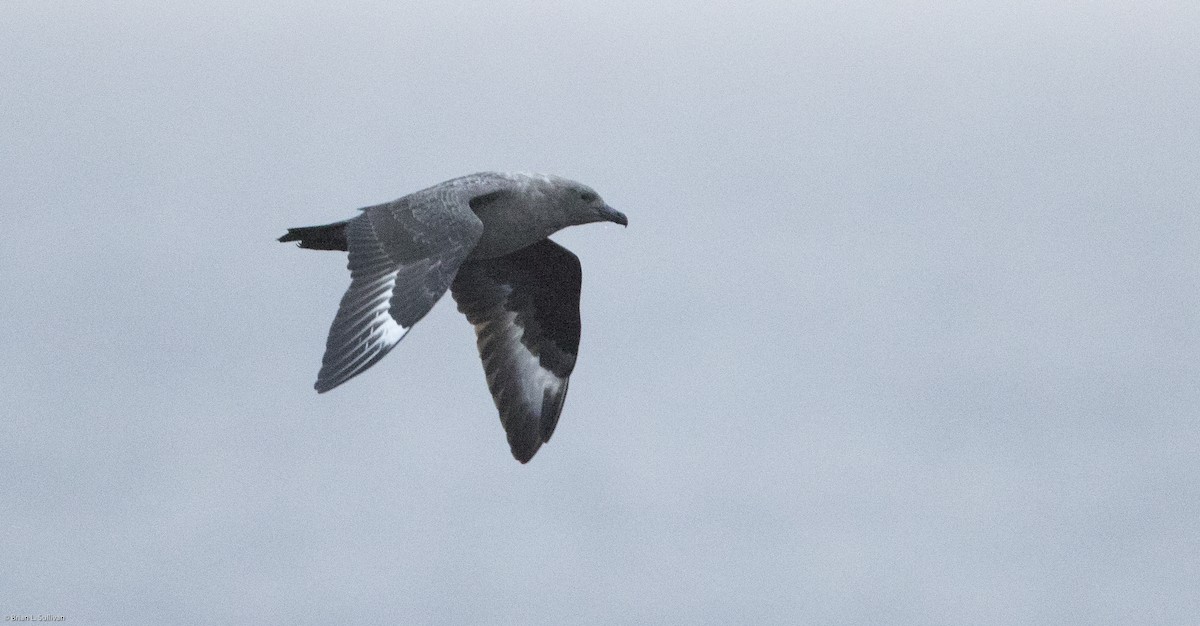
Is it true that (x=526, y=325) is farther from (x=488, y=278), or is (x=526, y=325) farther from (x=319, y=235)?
(x=319, y=235)

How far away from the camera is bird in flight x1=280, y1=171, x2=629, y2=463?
11.7 metres

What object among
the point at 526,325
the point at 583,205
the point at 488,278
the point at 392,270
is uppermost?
the point at 583,205

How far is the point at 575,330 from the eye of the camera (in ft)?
48.1

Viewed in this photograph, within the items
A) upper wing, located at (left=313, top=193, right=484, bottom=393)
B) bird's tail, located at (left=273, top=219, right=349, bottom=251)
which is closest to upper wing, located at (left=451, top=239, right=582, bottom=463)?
bird's tail, located at (left=273, top=219, right=349, bottom=251)

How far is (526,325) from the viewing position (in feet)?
47.5

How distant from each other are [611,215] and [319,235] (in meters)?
2.13

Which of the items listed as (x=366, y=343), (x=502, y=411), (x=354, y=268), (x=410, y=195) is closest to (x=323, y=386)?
(x=366, y=343)

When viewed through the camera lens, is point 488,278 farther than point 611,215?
Yes

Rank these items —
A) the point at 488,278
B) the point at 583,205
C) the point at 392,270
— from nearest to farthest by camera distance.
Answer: the point at 392,270, the point at 583,205, the point at 488,278

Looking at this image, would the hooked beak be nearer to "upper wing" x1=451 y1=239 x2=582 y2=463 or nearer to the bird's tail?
"upper wing" x1=451 y1=239 x2=582 y2=463

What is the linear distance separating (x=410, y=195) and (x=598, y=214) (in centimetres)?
162

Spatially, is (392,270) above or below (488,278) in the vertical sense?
below

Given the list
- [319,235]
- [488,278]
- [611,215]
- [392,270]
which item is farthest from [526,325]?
[392,270]

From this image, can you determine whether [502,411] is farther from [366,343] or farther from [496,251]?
[366,343]
